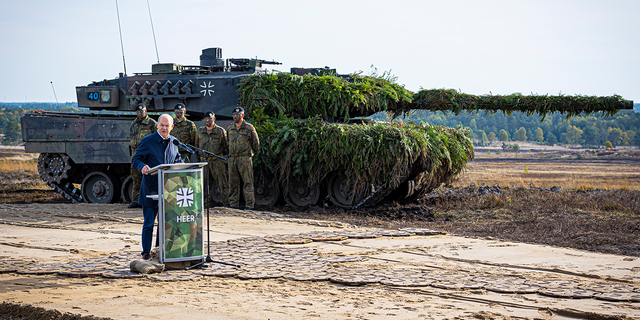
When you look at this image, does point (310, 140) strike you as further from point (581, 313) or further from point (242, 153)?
point (581, 313)

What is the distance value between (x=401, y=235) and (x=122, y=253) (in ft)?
12.7

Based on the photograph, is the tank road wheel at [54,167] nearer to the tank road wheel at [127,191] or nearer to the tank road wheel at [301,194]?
the tank road wheel at [127,191]

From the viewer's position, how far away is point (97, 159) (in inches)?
575

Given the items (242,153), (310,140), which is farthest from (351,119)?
(242,153)

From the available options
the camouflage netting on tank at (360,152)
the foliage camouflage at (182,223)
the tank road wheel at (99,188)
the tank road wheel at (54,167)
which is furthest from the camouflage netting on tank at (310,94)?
the foliage camouflage at (182,223)

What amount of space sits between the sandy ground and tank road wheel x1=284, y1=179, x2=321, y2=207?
450cm

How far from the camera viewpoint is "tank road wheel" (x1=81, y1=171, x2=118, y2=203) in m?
14.9

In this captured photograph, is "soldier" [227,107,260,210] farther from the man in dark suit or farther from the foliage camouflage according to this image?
the foliage camouflage

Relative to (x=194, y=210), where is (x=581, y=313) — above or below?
below

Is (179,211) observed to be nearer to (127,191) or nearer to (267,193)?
(267,193)

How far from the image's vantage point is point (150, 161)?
6.84m

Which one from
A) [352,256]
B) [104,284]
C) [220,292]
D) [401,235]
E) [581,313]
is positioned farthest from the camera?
[401,235]

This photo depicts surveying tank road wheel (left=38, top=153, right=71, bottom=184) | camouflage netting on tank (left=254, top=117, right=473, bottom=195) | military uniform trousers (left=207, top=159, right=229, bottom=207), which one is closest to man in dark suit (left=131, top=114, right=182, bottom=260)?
military uniform trousers (left=207, top=159, right=229, bottom=207)

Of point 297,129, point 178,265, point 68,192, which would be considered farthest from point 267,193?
point 178,265
